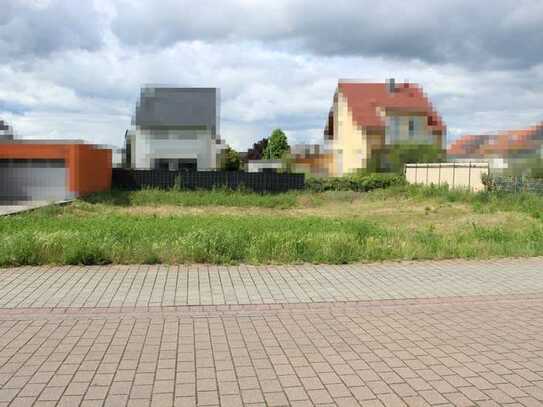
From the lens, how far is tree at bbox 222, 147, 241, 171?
51.1 metres

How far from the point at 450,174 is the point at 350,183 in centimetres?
610

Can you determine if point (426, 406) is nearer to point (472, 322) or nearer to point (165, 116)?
point (472, 322)

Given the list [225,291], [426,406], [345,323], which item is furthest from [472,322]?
[225,291]

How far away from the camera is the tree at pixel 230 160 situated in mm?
→ 51128

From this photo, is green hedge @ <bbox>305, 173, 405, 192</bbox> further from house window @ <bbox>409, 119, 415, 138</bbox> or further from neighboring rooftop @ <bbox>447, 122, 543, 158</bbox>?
neighboring rooftop @ <bbox>447, 122, 543, 158</bbox>

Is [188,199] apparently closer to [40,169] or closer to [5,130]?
[40,169]

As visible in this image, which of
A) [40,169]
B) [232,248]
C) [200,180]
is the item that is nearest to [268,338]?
[232,248]

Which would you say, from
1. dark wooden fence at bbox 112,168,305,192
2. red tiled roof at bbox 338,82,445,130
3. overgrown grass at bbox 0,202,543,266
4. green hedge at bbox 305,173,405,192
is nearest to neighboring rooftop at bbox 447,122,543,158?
red tiled roof at bbox 338,82,445,130

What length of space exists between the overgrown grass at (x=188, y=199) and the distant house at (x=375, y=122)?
13765mm

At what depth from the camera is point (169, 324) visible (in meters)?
5.46

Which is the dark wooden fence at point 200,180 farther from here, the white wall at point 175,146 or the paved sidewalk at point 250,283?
the paved sidewalk at point 250,283

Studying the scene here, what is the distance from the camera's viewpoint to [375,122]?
44031mm

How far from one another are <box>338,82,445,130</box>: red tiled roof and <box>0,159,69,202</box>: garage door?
25776 millimetres

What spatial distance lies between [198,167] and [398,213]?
25.0m
